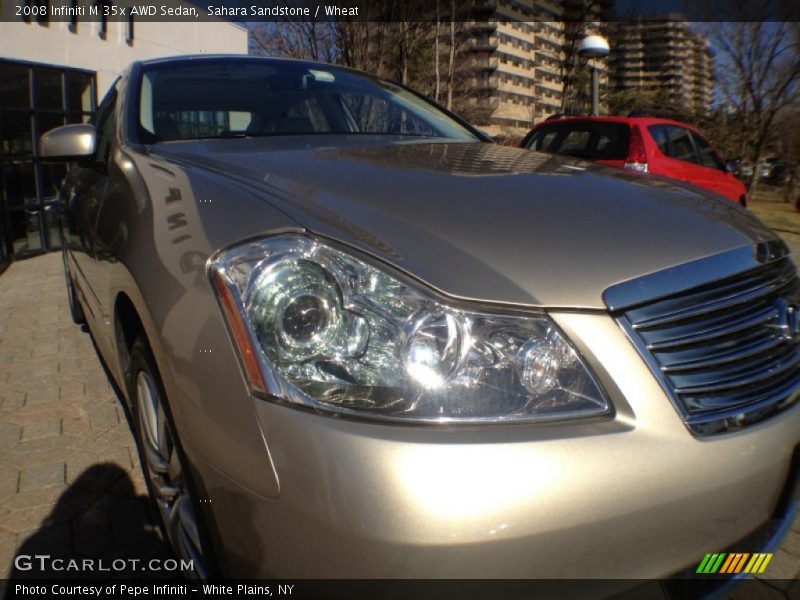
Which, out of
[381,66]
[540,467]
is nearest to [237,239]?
[540,467]

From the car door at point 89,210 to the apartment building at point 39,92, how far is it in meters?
5.39

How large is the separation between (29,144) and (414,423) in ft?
30.7

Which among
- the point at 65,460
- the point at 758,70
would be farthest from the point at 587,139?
the point at 758,70

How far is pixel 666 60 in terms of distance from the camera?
30.2 m

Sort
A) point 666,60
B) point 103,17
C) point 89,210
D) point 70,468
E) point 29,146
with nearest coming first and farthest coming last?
point 89,210
point 70,468
point 29,146
point 103,17
point 666,60

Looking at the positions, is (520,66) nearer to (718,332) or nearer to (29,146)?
(29,146)

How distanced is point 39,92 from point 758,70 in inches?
606

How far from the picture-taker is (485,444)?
1.11 m

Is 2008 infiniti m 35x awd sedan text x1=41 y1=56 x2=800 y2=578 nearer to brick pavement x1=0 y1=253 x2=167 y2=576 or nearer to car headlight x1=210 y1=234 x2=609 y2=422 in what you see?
car headlight x1=210 y1=234 x2=609 y2=422

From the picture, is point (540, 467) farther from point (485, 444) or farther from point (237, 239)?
point (237, 239)

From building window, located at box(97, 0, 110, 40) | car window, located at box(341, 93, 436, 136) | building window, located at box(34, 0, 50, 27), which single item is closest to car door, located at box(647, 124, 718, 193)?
car window, located at box(341, 93, 436, 136)

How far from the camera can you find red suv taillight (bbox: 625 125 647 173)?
751 cm

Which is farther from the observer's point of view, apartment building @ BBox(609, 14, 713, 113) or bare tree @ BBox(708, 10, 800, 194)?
apartment building @ BBox(609, 14, 713, 113)

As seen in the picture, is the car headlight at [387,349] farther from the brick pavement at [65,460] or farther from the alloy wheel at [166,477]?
the brick pavement at [65,460]
